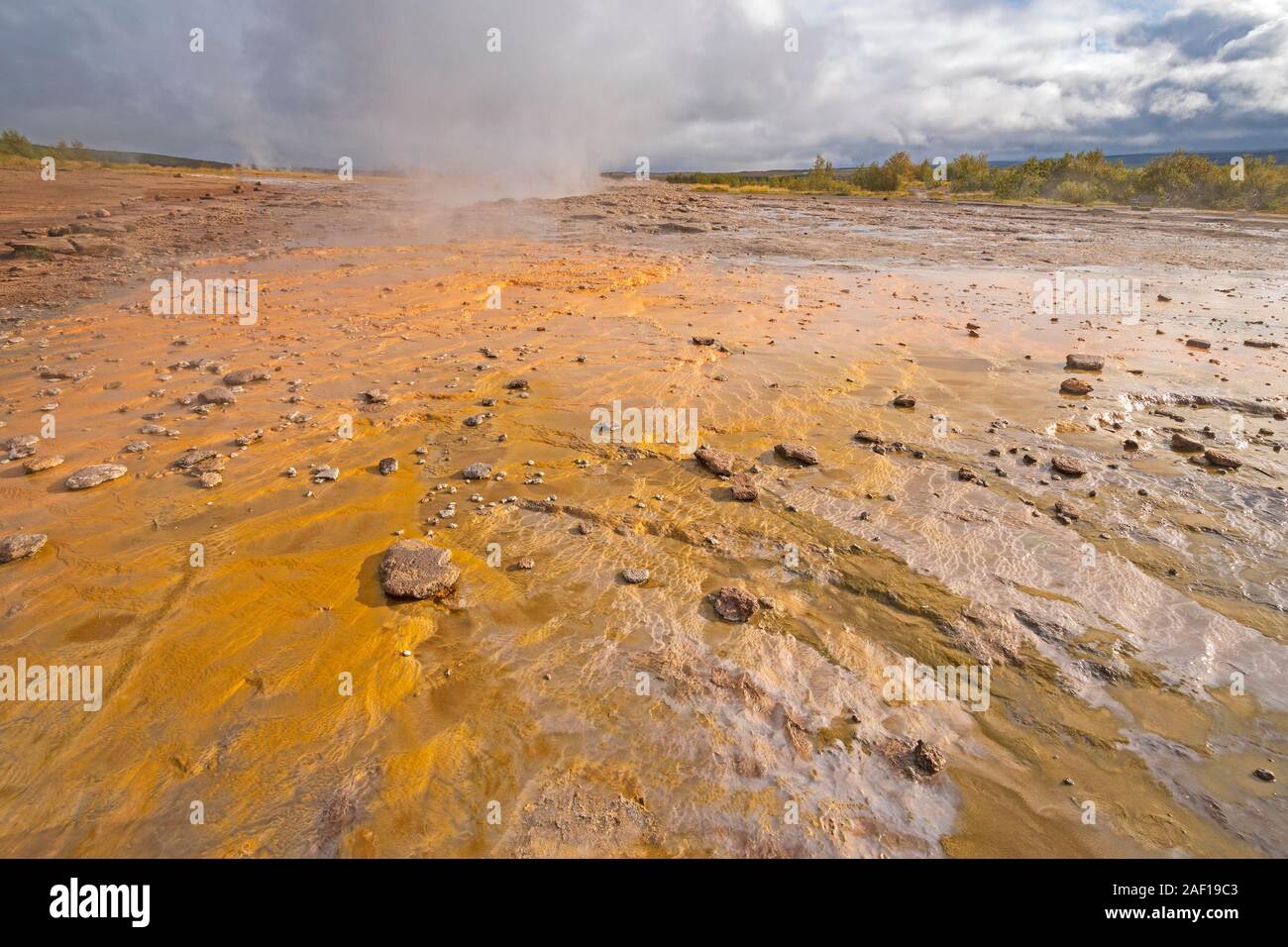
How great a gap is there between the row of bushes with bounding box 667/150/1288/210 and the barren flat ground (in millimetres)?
28668

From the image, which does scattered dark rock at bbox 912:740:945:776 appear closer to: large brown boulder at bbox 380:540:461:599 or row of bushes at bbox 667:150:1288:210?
large brown boulder at bbox 380:540:461:599

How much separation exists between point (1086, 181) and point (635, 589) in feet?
149

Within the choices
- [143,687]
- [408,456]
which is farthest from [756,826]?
[408,456]

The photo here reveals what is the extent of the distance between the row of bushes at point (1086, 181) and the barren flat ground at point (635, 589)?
2867cm

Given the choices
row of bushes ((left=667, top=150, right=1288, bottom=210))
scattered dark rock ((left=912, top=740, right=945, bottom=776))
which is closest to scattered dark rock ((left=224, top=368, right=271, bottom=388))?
scattered dark rock ((left=912, top=740, right=945, bottom=776))

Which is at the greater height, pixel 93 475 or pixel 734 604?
pixel 93 475

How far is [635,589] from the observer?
398 centimetres

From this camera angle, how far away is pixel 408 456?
546cm

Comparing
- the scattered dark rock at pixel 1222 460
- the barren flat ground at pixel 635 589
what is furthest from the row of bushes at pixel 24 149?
the scattered dark rock at pixel 1222 460

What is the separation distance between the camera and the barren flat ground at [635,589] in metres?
2.61

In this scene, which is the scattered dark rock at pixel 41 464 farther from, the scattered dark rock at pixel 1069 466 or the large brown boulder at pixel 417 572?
the scattered dark rock at pixel 1069 466

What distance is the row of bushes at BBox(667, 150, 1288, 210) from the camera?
2945cm

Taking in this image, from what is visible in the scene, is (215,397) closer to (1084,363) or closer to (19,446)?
(19,446)

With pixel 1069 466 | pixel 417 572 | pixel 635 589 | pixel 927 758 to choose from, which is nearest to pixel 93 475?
pixel 417 572
